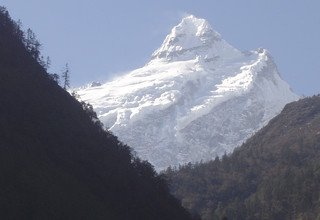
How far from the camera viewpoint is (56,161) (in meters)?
83.4

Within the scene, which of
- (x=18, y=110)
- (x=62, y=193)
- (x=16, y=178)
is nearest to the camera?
(x=16, y=178)

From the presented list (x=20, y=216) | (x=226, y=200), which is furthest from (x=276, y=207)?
(x=20, y=216)

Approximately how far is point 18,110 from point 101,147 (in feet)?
51.5

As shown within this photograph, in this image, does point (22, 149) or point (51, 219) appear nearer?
point (51, 219)

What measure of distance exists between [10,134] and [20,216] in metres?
16.6

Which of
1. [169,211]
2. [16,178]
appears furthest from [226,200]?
[16,178]

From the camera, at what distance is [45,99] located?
3718 inches

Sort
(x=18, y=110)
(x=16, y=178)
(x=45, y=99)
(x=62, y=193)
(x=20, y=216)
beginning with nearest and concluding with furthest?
(x=20, y=216) < (x=16, y=178) < (x=62, y=193) < (x=18, y=110) < (x=45, y=99)

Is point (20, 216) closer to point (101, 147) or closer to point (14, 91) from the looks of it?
point (14, 91)

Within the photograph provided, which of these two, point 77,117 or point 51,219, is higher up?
point 77,117

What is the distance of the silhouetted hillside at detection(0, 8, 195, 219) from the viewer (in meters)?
70.4

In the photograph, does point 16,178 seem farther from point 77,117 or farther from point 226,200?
point 226,200

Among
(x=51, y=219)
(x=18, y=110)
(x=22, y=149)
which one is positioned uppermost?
(x=18, y=110)

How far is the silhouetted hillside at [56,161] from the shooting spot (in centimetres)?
7044
